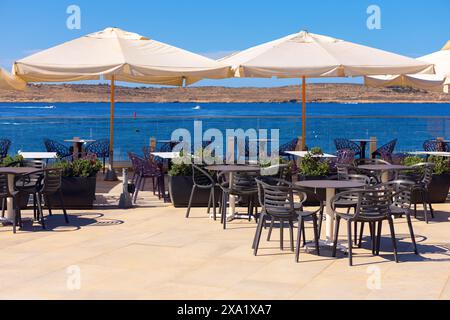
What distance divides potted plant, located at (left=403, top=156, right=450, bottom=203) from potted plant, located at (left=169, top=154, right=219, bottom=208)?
320cm

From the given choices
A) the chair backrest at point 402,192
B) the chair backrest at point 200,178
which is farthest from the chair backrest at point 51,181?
the chair backrest at point 402,192

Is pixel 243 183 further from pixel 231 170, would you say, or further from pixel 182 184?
pixel 182 184

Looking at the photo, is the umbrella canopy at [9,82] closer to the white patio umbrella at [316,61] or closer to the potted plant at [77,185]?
the potted plant at [77,185]

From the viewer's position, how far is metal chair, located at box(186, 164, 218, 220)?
9828mm

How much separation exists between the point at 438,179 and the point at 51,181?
18.9ft

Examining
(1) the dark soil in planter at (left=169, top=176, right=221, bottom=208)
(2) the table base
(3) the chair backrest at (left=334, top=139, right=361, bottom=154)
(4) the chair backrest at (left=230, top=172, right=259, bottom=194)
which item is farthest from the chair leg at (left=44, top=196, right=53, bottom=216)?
(3) the chair backrest at (left=334, top=139, right=361, bottom=154)

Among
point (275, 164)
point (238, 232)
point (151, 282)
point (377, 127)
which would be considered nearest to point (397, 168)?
point (275, 164)

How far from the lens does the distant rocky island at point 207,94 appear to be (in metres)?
131

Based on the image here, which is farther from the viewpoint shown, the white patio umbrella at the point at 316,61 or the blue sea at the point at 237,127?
the blue sea at the point at 237,127

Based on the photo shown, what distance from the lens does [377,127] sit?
730 inches

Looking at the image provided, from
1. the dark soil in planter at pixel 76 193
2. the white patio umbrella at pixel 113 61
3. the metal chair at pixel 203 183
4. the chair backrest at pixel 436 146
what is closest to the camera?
the metal chair at pixel 203 183

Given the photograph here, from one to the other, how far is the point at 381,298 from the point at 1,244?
170 inches

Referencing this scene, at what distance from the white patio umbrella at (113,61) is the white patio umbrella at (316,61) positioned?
1.82 feet

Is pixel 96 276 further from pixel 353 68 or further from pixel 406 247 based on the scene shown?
pixel 353 68
